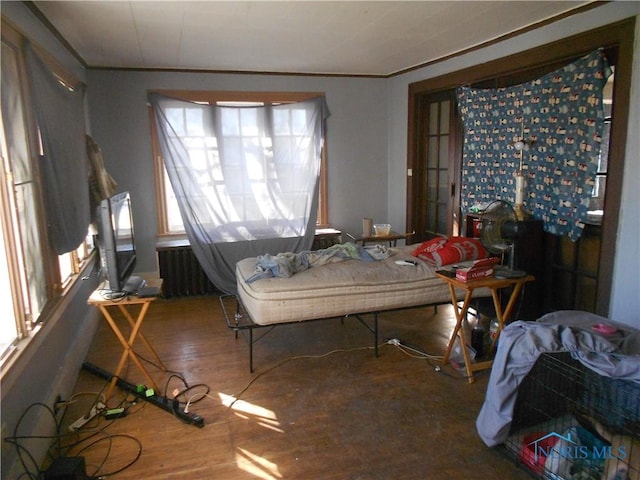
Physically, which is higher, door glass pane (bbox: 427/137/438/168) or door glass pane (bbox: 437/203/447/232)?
door glass pane (bbox: 427/137/438/168)

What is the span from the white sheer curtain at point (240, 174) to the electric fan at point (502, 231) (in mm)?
2479

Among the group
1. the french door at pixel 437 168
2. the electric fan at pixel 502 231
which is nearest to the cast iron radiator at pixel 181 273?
the french door at pixel 437 168

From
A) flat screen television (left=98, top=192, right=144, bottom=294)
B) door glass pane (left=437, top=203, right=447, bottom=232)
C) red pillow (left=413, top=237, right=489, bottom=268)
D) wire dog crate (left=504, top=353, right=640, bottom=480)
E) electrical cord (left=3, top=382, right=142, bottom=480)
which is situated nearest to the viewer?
wire dog crate (left=504, top=353, right=640, bottom=480)

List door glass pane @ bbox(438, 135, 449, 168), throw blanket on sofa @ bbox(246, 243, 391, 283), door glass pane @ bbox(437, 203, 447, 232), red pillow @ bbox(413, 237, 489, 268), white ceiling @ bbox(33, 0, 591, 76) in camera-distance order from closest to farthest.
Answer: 1. white ceiling @ bbox(33, 0, 591, 76)
2. throw blanket on sofa @ bbox(246, 243, 391, 283)
3. red pillow @ bbox(413, 237, 489, 268)
4. door glass pane @ bbox(438, 135, 449, 168)
5. door glass pane @ bbox(437, 203, 447, 232)

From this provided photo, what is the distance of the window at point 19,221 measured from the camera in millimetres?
2203

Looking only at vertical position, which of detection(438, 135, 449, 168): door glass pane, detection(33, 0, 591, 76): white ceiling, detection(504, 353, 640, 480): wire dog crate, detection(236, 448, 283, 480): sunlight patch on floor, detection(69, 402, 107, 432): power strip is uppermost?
detection(33, 0, 591, 76): white ceiling

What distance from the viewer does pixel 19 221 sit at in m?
2.32

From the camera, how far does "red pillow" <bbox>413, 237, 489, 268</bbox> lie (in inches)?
143

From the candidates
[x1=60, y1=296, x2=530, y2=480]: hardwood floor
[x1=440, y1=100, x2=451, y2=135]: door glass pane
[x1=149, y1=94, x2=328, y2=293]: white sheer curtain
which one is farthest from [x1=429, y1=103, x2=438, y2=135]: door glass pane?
[x1=60, y1=296, x2=530, y2=480]: hardwood floor

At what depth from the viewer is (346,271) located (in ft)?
11.4

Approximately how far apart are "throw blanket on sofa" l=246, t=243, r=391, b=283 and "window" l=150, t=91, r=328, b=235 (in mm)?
1795

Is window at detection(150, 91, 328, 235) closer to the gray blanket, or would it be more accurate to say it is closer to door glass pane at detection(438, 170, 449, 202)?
door glass pane at detection(438, 170, 449, 202)

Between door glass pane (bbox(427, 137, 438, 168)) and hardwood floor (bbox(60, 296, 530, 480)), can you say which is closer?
hardwood floor (bbox(60, 296, 530, 480))

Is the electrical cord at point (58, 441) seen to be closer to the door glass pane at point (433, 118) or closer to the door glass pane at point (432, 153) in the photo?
the door glass pane at point (432, 153)
